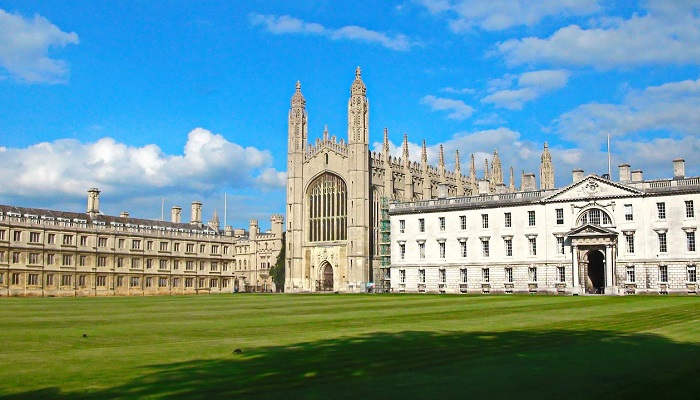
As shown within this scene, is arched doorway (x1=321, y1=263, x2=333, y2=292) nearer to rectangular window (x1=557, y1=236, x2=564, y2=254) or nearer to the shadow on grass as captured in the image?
rectangular window (x1=557, y1=236, x2=564, y2=254)

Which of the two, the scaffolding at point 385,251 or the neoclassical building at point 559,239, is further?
the scaffolding at point 385,251

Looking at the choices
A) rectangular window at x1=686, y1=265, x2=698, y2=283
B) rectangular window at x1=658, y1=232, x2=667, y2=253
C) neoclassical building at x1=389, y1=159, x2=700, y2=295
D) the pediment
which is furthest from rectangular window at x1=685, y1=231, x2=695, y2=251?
the pediment

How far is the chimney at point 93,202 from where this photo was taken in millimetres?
86188

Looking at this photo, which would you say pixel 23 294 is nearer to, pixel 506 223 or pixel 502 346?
pixel 506 223

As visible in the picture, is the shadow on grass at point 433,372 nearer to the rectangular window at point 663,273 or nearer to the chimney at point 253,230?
the rectangular window at point 663,273

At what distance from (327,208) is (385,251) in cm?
926

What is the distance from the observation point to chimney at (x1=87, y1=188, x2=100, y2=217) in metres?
86.2

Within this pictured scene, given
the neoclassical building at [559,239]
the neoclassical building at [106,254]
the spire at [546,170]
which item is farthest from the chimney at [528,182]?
the neoclassical building at [106,254]

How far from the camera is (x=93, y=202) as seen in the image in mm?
86438

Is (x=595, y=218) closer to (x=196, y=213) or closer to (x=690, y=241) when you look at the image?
(x=690, y=241)

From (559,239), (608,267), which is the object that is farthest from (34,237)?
(608,267)

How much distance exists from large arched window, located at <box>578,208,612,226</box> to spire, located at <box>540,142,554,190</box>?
24182mm

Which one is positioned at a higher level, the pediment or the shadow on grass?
the pediment

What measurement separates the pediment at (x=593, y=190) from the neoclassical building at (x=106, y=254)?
46500mm
